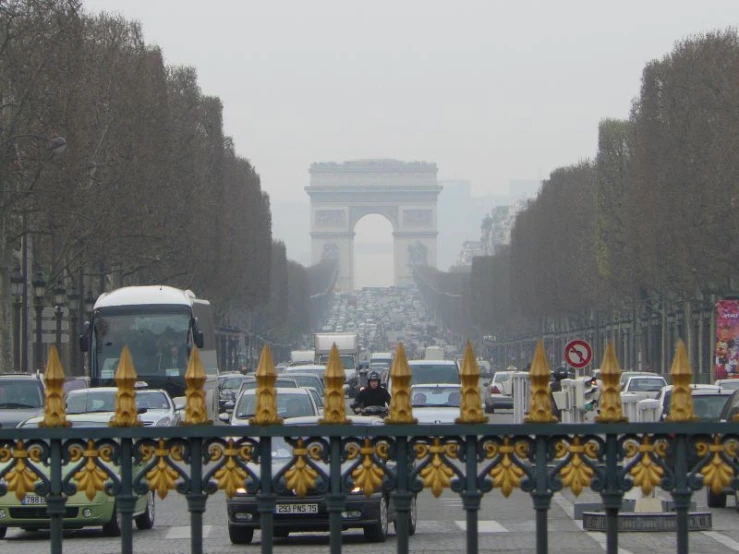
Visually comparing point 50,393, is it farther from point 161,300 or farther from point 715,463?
point 161,300

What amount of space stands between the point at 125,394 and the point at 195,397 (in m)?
0.33

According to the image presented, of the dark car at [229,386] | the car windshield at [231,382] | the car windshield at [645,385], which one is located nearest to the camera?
the car windshield at [645,385]

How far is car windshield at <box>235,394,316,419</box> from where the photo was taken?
27.9m

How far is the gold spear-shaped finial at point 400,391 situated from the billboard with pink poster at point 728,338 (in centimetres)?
4529

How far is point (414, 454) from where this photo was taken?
30.5 feet

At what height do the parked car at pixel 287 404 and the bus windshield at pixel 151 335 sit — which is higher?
the bus windshield at pixel 151 335

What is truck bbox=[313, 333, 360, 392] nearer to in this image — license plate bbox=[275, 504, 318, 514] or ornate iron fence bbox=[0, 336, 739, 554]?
license plate bbox=[275, 504, 318, 514]

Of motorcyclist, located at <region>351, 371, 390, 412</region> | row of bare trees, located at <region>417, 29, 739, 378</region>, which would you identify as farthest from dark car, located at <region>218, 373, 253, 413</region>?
motorcyclist, located at <region>351, 371, 390, 412</region>

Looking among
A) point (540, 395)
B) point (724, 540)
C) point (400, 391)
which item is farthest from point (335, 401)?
point (724, 540)

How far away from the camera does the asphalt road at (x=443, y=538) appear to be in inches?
750

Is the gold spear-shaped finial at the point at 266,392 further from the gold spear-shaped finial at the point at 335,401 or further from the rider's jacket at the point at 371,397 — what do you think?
the rider's jacket at the point at 371,397

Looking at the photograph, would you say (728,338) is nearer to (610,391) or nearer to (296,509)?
(296,509)

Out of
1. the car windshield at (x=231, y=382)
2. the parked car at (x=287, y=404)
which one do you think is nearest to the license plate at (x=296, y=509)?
the parked car at (x=287, y=404)

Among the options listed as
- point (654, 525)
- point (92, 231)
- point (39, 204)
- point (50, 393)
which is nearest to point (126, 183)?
point (92, 231)
